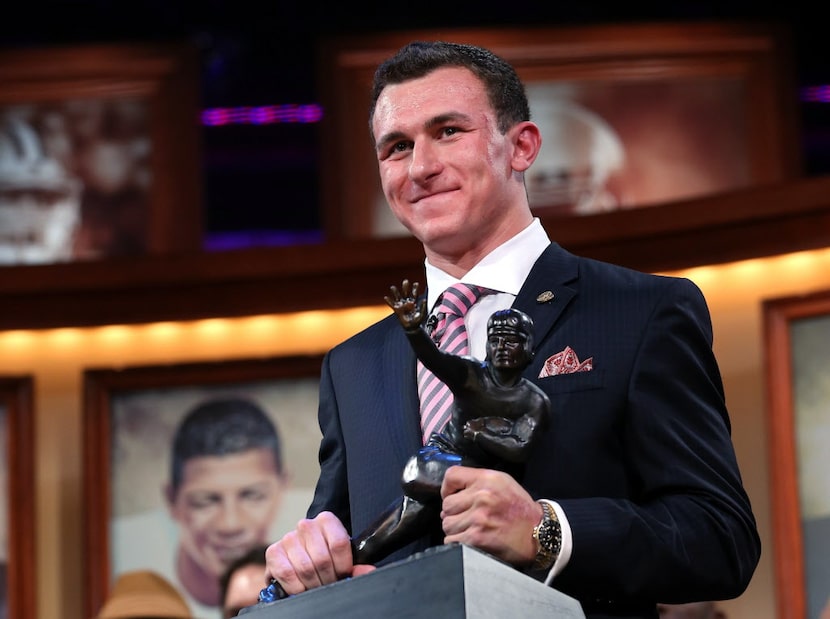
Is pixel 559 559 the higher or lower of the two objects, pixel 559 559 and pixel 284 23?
the lower

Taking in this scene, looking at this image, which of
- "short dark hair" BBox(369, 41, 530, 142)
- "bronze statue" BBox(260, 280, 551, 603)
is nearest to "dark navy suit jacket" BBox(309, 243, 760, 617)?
"bronze statue" BBox(260, 280, 551, 603)

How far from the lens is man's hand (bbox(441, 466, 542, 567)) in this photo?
1863mm

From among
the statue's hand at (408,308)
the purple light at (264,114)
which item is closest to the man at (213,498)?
the purple light at (264,114)

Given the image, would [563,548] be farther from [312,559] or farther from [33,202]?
[33,202]

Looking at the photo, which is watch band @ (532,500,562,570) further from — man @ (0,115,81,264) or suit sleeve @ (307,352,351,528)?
man @ (0,115,81,264)

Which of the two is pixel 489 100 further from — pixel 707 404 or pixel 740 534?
pixel 740 534

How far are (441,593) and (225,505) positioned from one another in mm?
3389

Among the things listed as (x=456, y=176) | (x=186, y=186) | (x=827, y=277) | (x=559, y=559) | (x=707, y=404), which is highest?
(x=186, y=186)

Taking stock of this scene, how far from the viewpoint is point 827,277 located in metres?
4.62

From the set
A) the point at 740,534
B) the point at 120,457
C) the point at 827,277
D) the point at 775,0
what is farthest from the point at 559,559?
the point at 775,0

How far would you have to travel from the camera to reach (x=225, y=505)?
5.03 m

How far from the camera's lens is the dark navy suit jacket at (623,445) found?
202 cm

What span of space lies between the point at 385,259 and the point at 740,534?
305 centimetres

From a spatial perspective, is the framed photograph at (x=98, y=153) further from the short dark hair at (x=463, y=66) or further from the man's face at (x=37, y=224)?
the short dark hair at (x=463, y=66)
